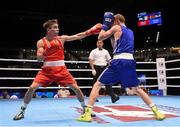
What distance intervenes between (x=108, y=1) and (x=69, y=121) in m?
13.9

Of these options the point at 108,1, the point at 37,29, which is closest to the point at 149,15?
the point at 108,1

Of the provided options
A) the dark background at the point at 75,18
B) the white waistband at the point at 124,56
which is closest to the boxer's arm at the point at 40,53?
the white waistband at the point at 124,56

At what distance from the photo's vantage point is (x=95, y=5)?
16.5 metres

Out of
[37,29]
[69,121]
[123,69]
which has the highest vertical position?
[37,29]

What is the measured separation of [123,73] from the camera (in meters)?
3.10

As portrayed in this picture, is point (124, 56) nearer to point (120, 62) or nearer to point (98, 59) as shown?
point (120, 62)

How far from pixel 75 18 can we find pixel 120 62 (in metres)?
15.3

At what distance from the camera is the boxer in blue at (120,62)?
121 inches

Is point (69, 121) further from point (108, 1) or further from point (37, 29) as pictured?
point (37, 29)

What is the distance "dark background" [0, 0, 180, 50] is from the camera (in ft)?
53.4

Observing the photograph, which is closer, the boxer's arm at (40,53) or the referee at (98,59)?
the boxer's arm at (40,53)

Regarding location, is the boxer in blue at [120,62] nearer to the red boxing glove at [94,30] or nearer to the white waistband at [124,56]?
the white waistband at [124,56]

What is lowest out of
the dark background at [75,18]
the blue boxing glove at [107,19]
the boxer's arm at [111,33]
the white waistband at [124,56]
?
the white waistband at [124,56]

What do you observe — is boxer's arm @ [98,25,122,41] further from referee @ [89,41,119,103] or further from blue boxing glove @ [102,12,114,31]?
referee @ [89,41,119,103]
